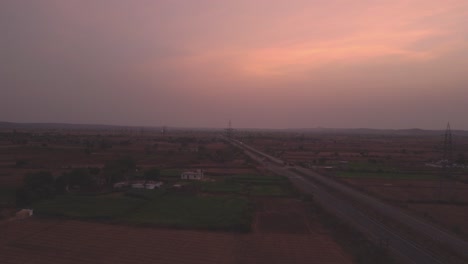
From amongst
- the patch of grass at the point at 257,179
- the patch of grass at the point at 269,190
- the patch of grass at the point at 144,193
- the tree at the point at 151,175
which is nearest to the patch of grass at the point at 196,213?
the patch of grass at the point at 144,193

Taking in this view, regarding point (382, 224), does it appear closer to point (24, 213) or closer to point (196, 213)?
point (196, 213)

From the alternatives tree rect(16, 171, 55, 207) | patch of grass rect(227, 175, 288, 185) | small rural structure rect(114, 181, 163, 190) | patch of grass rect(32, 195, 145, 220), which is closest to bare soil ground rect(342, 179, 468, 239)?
patch of grass rect(227, 175, 288, 185)

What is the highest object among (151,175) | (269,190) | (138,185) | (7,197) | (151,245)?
(151,175)

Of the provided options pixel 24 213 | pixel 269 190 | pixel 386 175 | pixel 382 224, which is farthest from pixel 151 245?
pixel 386 175

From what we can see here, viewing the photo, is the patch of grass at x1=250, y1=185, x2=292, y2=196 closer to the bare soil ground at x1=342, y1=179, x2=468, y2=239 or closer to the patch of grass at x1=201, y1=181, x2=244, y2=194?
the patch of grass at x1=201, y1=181, x2=244, y2=194

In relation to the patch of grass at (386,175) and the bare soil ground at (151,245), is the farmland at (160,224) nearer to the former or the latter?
the bare soil ground at (151,245)

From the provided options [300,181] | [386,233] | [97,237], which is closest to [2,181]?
[97,237]
